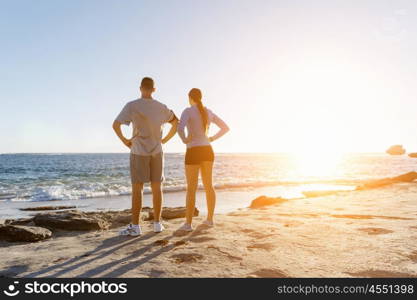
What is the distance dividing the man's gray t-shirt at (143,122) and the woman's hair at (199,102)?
1.93ft

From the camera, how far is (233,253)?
4.08 m

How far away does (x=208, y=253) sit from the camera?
13.3 feet

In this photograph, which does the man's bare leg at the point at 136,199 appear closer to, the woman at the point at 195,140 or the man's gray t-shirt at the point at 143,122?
the man's gray t-shirt at the point at 143,122

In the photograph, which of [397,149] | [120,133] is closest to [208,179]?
[120,133]

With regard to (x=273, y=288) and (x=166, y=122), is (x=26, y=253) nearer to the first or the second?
(x=166, y=122)

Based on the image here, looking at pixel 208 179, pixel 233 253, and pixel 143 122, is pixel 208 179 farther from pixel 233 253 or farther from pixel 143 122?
pixel 233 253

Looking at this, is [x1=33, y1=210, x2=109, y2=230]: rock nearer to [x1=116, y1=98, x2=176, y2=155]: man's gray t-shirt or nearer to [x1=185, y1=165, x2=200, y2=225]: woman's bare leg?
[x1=185, y1=165, x2=200, y2=225]: woman's bare leg

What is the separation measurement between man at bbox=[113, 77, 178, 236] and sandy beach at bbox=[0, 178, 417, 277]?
65cm

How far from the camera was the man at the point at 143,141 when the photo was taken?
5.11 m

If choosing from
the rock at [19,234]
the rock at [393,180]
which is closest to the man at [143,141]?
the rock at [19,234]
